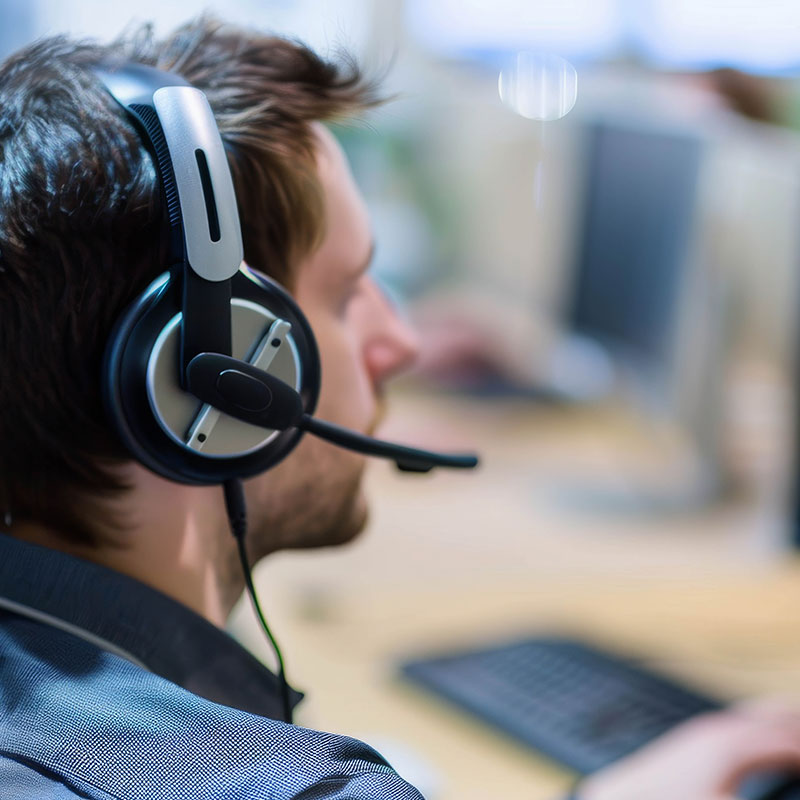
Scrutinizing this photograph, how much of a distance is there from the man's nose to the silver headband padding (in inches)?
8.6

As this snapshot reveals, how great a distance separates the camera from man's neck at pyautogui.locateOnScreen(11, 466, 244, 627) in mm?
595

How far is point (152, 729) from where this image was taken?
0.47 meters

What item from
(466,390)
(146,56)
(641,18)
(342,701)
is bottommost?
(342,701)

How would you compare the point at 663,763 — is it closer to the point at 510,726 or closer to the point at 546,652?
the point at 510,726

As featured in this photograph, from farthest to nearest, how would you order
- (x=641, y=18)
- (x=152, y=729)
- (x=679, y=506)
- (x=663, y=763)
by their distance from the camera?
Result: (x=641, y=18) < (x=679, y=506) < (x=663, y=763) < (x=152, y=729)

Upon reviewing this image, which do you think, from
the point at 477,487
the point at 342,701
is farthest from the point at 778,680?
the point at 477,487

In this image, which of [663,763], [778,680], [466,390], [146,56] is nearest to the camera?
[146,56]

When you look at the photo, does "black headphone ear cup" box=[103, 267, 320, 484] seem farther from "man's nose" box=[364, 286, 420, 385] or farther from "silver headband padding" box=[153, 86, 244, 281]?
"man's nose" box=[364, 286, 420, 385]

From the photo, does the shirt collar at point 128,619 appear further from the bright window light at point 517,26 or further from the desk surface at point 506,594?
the bright window light at point 517,26

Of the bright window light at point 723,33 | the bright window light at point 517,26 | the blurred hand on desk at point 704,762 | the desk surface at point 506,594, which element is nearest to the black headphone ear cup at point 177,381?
the desk surface at point 506,594

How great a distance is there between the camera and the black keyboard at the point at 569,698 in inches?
36.5

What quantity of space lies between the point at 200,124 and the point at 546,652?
75 centimetres

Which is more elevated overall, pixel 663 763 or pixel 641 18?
pixel 641 18

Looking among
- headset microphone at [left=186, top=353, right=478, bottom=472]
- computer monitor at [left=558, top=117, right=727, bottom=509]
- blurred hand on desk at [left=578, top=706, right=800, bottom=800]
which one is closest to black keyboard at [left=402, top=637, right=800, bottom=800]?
blurred hand on desk at [left=578, top=706, right=800, bottom=800]
